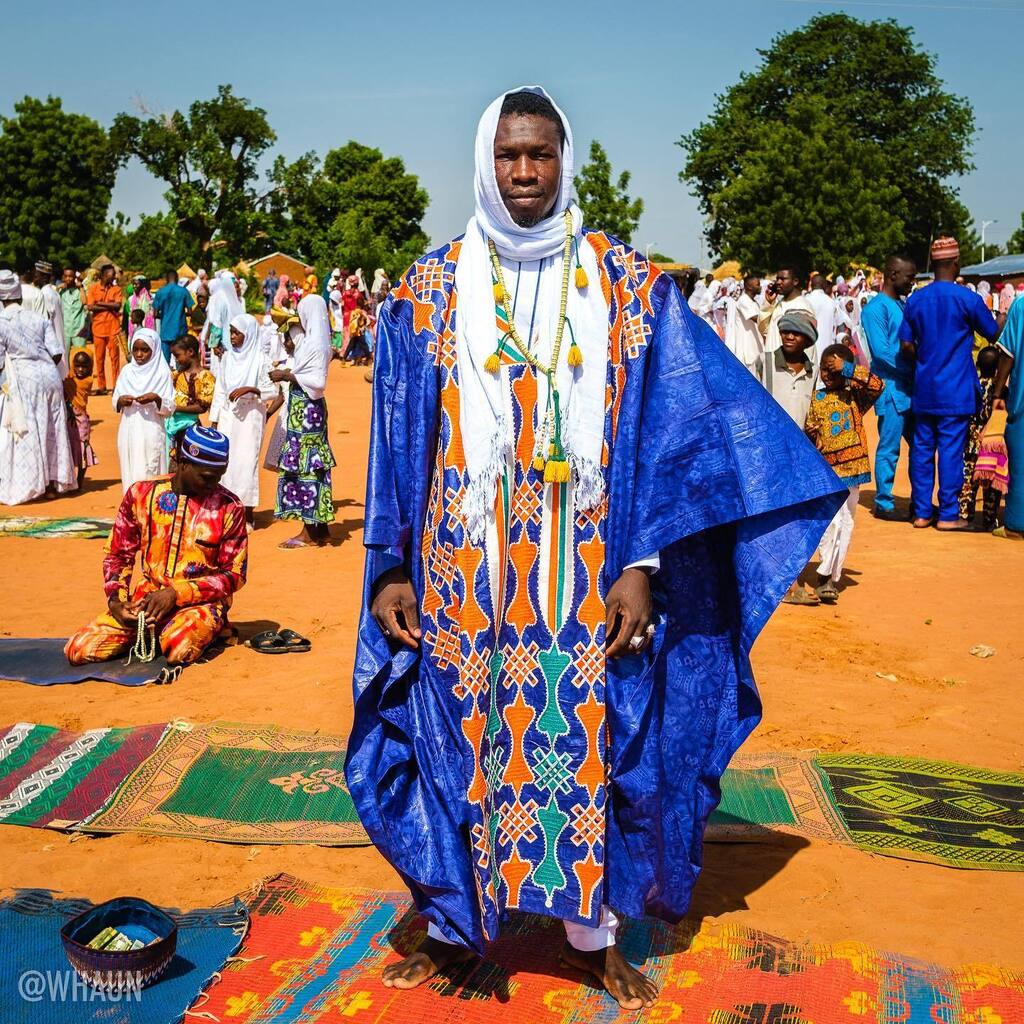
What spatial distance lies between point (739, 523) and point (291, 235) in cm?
4952

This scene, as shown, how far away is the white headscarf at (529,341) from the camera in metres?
3.12

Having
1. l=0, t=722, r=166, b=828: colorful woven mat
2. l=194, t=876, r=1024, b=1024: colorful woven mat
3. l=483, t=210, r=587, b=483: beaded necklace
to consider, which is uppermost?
l=483, t=210, r=587, b=483: beaded necklace

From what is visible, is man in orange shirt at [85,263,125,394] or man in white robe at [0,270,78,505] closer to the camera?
A: man in white robe at [0,270,78,505]

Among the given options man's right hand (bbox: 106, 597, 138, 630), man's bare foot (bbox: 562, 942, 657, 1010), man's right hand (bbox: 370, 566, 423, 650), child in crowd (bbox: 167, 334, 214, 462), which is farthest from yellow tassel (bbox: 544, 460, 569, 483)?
child in crowd (bbox: 167, 334, 214, 462)

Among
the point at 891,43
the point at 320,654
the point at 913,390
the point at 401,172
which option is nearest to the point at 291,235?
the point at 401,172

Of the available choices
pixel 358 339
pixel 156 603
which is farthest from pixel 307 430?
pixel 358 339

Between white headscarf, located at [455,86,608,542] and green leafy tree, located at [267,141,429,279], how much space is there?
115 ft

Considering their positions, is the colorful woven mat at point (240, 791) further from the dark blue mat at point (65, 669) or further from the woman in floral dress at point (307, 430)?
the woman in floral dress at point (307, 430)

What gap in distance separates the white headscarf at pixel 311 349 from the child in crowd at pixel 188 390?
75 cm

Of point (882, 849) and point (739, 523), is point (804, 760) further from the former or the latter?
point (739, 523)

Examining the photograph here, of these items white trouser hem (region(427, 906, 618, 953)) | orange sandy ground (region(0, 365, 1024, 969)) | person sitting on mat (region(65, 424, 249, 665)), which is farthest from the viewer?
person sitting on mat (region(65, 424, 249, 665))

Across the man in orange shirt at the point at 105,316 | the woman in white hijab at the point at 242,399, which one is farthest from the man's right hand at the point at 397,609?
the man in orange shirt at the point at 105,316

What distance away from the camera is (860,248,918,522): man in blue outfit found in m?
11.2

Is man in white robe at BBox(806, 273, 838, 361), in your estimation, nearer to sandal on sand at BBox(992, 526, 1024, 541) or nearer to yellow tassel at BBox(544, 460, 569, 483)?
sandal on sand at BBox(992, 526, 1024, 541)
